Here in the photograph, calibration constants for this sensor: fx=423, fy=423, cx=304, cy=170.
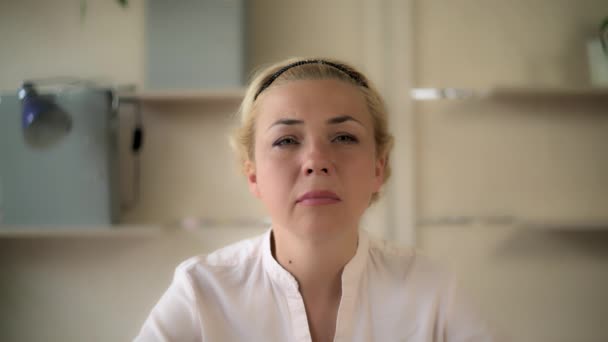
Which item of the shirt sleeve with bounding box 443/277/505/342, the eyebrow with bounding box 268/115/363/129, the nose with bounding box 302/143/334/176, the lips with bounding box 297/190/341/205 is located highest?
the eyebrow with bounding box 268/115/363/129

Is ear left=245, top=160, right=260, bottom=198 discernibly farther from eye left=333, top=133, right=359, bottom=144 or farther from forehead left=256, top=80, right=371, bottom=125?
eye left=333, top=133, right=359, bottom=144

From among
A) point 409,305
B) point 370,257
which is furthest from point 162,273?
point 409,305

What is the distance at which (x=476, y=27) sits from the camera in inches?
68.6

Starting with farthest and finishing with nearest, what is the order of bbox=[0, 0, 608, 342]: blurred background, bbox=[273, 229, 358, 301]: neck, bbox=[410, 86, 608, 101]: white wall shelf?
bbox=[0, 0, 608, 342]: blurred background < bbox=[410, 86, 608, 101]: white wall shelf < bbox=[273, 229, 358, 301]: neck

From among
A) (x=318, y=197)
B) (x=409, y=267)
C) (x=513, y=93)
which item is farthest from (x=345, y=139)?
(x=513, y=93)

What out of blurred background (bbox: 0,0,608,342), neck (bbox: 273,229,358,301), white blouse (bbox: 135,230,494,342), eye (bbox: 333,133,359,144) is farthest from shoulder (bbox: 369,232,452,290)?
blurred background (bbox: 0,0,608,342)

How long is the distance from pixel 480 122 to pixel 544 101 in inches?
10.8

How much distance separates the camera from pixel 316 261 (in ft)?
3.25

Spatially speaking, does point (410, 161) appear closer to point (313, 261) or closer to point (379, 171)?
point (379, 171)

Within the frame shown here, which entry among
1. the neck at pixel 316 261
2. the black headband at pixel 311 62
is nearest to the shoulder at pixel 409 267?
the neck at pixel 316 261

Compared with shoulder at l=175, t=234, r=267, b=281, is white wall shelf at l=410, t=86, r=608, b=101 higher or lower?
higher

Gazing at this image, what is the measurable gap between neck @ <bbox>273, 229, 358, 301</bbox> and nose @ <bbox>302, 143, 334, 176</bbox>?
0.56 feet

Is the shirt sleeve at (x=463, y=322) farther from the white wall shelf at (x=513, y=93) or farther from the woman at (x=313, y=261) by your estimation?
the white wall shelf at (x=513, y=93)

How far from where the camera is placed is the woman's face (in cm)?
87
